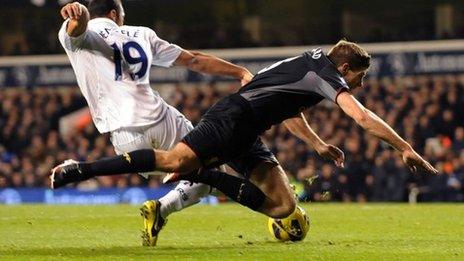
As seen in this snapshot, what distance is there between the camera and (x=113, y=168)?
884 centimetres

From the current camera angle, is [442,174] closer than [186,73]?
Yes

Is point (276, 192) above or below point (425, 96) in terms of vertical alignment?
above

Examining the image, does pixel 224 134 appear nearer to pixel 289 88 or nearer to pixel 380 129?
pixel 289 88

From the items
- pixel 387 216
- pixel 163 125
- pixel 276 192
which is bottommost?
pixel 387 216

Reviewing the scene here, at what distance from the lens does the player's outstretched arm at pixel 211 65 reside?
9.86 meters

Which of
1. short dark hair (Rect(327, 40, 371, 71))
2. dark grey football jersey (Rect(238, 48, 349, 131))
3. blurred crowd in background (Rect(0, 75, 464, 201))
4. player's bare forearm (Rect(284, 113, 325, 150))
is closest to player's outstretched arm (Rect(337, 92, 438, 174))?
dark grey football jersey (Rect(238, 48, 349, 131))

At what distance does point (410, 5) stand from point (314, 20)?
228 cm

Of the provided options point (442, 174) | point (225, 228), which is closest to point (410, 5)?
point (442, 174)

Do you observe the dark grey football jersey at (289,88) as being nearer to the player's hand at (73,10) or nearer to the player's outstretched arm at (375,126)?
the player's outstretched arm at (375,126)

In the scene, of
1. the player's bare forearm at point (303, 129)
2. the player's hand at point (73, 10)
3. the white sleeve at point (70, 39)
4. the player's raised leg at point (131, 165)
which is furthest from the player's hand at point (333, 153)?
the player's hand at point (73, 10)

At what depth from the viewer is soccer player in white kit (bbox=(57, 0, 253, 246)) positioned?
31.4 ft

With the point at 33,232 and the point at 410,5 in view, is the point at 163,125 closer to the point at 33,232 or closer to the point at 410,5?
the point at 33,232

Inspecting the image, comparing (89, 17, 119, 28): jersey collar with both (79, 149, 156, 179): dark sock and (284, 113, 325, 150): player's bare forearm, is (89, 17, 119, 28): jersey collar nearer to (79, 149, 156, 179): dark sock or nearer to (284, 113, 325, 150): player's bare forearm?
(79, 149, 156, 179): dark sock

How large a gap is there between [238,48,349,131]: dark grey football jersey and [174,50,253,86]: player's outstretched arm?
0.43 m
